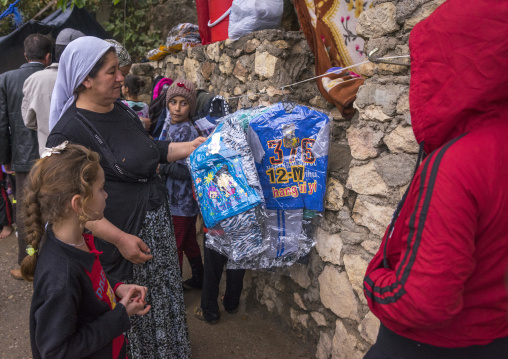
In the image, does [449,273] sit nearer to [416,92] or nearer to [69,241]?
[416,92]

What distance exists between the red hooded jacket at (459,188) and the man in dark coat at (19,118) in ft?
12.1

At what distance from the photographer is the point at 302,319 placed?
2793 mm

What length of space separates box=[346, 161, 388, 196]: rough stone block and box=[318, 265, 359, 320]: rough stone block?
55 centimetres

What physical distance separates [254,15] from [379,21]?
4.37 feet

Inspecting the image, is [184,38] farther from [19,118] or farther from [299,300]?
[299,300]

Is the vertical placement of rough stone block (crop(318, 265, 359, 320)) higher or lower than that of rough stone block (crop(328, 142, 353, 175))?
lower

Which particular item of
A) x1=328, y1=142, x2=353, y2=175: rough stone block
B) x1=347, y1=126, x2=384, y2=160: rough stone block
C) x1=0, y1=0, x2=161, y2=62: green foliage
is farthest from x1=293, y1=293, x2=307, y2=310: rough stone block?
x1=0, y1=0, x2=161, y2=62: green foliage

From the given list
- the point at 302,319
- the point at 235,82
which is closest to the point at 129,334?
the point at 302,319

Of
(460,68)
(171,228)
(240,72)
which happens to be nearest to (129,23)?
(240,72)

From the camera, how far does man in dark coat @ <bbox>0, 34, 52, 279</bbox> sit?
12.1 feet

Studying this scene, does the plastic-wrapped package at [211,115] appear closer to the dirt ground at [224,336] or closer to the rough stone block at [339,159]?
the rough stone block at [339,159]

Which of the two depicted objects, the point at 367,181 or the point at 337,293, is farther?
the point at 337,293

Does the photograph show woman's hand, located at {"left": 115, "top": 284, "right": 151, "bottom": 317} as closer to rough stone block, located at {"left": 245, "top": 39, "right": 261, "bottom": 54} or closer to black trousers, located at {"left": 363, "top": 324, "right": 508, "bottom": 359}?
black trousers, located at {"left": 363, "top": 324, "right": 508, "bottom": 359}

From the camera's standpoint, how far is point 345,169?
2.34 metres
